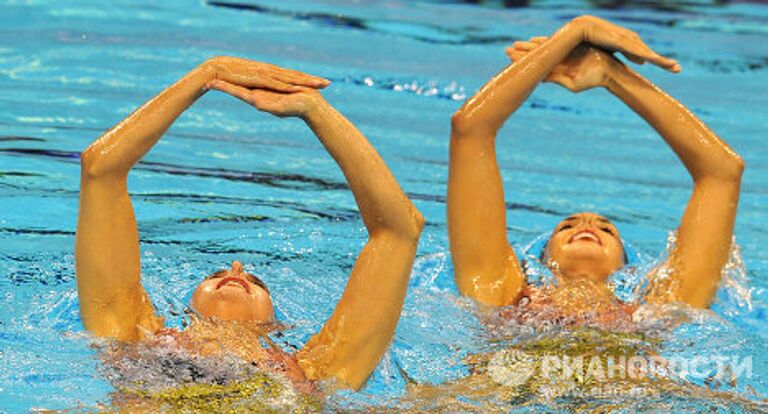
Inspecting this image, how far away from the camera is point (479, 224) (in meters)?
4.30

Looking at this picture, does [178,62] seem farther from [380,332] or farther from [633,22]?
[380,332]

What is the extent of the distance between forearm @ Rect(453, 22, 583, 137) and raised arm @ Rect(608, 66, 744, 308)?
0.22 m

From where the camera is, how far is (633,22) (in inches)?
359

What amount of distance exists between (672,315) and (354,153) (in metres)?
1.50

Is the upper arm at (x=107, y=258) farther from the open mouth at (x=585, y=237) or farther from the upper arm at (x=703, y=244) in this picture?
the upper arm at (x=703, y=244)

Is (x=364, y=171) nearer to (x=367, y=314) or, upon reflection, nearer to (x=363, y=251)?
(x=363, y=251)

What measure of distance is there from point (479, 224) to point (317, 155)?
210 centimetres

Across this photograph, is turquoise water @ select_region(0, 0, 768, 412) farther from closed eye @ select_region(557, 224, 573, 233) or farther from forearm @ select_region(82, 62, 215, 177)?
forearm @ select_region(82, 62, 215, 177)

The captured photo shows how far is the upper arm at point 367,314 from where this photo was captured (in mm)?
3367

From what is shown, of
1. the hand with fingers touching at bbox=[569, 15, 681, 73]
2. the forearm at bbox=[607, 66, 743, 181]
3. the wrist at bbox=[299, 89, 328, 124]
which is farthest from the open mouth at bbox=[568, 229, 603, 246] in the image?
the wrist at bbox=[299, 89, 328, 124]

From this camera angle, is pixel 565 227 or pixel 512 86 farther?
pixel 565 227

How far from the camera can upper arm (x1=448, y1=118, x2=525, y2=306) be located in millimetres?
4250

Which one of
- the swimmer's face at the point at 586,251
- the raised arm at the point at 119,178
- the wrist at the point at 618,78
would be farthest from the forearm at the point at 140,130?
the swimmer's face at the point at 586,251

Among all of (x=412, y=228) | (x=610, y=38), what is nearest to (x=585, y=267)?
(x=610, y=38)
